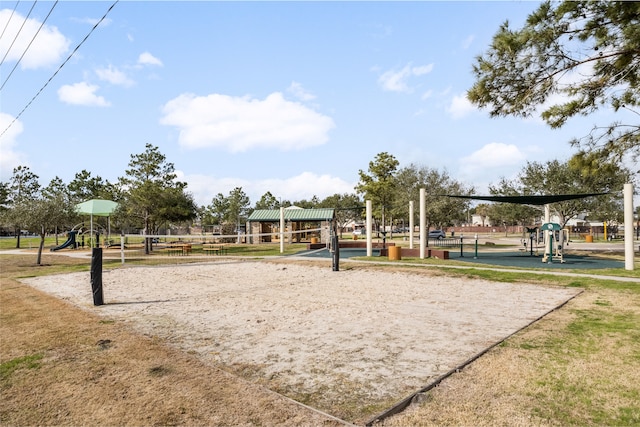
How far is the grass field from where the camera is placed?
362 cm

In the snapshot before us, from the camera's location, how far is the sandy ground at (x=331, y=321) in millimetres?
4578

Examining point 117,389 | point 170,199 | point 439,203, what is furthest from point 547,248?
point 170,199

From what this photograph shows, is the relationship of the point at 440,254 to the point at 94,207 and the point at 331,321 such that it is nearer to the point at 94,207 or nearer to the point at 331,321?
the point at 331,321

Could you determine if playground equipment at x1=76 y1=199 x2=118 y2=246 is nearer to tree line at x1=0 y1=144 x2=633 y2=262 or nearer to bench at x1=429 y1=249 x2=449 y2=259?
→ tree line at x1=0 y1=144 x2=633 y2=262

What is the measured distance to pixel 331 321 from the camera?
7367 millimetres

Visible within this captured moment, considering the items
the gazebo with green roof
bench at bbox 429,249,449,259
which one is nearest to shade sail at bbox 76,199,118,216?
the gazebo with green roof

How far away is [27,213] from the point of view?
21734 mm

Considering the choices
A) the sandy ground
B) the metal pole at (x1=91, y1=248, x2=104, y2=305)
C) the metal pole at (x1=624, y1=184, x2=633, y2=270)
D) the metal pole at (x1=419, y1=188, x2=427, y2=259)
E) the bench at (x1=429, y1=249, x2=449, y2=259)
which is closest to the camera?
the sandy ground

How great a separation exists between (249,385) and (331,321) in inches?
127

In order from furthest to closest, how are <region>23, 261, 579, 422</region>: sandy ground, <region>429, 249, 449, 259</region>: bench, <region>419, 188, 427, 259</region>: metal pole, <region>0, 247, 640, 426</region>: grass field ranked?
<region>429, 249, 449, 259</region>: bench, <region>419, 188, 427, 259</region>: metal pole, <region>23, 261, 579, 422</region>: sandy ground, <region>0, 247, 640, 426</region>: grass field

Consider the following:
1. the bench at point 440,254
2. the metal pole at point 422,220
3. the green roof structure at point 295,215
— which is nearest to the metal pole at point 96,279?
the metal pole at point 422,220

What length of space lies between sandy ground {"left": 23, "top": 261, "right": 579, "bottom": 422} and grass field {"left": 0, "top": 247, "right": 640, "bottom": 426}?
0.34m

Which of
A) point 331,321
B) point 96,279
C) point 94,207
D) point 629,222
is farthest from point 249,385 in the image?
point 94,207

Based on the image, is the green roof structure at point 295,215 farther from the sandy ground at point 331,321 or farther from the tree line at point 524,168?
the sandy ground at point 331,321
